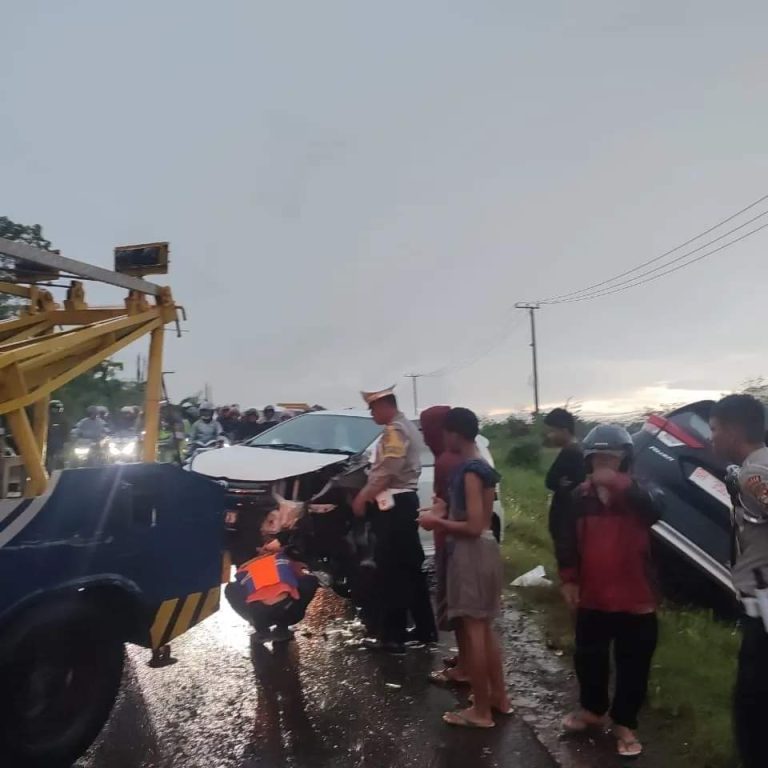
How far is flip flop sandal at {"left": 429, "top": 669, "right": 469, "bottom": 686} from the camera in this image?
16.8 ft

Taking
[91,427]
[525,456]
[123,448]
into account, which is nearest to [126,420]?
[91,427]

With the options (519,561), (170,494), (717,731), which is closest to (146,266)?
(170,494)

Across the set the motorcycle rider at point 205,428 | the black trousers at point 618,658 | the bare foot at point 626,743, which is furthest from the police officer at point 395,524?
the motorcycle rider at point 205,428

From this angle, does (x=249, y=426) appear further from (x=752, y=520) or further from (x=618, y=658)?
(x=752, y=520)

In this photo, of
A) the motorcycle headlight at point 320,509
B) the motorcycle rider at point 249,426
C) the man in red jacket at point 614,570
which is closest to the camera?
the man in red jacket at point 614,570

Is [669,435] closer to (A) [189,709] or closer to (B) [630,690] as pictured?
(B) [630,690]

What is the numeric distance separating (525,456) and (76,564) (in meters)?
20.6

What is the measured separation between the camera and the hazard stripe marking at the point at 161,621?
413 centimetres

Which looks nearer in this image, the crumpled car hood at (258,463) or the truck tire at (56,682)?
the truck tire at (56,682)

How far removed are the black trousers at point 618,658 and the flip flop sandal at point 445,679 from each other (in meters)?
0.98

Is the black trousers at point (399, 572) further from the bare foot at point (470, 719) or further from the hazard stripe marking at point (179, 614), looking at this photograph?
the hazard stripe marking at point (179, 614)

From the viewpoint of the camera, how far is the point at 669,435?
239 inches

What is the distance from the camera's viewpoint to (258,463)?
23.9ft

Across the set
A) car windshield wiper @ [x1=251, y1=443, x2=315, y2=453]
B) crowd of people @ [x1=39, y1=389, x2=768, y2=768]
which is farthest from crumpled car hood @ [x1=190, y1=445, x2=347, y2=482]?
crowd of people @ [x1=39, y1=389, x2=768, y2=768]
